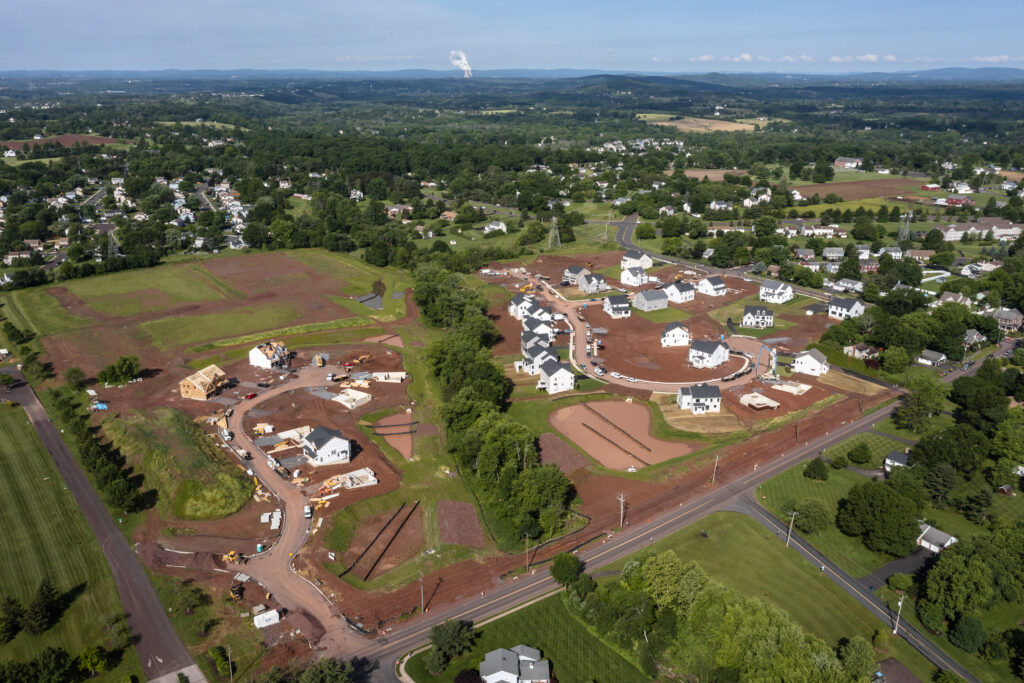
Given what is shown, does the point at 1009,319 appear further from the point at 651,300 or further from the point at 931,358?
the point at 651,300

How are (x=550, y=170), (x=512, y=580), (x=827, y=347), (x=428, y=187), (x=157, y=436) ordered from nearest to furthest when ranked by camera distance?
(x=512, y=580) < (x=157, y=436) < (x=827, y=347) < (x=428, y=187) < (x=550, y=170)

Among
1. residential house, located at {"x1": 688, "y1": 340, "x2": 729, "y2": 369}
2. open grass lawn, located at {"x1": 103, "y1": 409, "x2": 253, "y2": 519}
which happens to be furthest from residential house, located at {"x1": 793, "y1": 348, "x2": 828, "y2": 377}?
open grass lawn, located at {"x1": 103, "y1": 409, "x2": 253, "y2": 519}

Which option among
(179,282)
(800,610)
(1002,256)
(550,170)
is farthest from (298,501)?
(550,170)

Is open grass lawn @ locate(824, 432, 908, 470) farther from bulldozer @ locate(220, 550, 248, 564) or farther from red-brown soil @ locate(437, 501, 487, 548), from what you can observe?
bulldozer @ locate(220, 550, 248, 564)

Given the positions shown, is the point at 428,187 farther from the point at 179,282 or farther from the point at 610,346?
the point at 610,346

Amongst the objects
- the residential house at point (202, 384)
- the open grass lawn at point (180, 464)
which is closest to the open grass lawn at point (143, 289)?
the residential house at point (202, 384)

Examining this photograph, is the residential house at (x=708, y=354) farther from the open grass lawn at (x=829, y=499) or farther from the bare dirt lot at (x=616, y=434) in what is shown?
the open grass lawn at (x=829, y=499)
